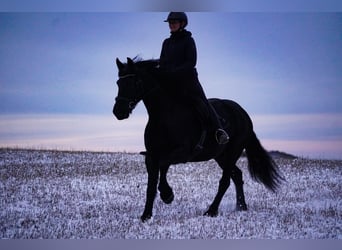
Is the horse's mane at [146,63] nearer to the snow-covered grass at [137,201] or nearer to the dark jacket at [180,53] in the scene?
the dark jacket at [180,53]

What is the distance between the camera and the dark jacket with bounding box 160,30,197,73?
5502 millimetres

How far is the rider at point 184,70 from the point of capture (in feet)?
17.9

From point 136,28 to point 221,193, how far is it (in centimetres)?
228

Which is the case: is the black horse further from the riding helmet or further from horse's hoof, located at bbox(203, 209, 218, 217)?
the riding helmet

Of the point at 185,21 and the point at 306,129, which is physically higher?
the point at 185,21

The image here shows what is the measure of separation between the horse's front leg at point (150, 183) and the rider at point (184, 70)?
22.8 inches

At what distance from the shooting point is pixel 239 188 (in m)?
6.15

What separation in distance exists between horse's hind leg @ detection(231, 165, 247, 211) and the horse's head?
1758 mm

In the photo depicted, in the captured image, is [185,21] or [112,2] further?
[112,2]

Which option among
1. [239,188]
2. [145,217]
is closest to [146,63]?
[145,217]

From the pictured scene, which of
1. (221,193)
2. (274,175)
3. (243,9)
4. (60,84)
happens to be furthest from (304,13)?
(60,84)

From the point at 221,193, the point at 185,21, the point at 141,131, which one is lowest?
the point at 221,193

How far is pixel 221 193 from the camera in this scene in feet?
19.5

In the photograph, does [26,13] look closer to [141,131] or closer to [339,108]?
[141,131]
